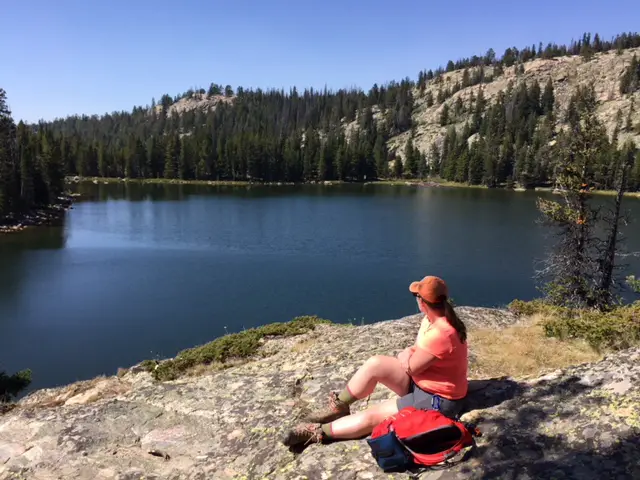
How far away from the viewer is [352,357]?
9156mm

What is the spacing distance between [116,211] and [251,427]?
244 ft

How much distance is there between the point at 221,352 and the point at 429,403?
22.0ft

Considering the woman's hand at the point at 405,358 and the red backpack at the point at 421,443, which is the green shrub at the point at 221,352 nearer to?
the woman's hand at the point at 405,358

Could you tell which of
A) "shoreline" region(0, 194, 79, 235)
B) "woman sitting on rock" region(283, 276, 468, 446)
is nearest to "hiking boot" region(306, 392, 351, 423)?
"woman sitting on rock" region(283, 276, 468, 446)

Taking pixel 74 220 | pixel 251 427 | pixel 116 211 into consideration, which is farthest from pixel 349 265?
pixel 116 211

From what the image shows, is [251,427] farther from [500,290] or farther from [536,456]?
[500,290]

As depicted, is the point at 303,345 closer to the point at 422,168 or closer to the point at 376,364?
the point at 376,364

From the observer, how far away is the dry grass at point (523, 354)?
7.38 m

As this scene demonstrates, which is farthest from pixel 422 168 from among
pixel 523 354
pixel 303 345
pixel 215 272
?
pixel 523 354

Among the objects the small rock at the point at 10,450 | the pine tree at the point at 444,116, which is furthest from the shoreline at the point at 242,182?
the small rock at the point at 10,450

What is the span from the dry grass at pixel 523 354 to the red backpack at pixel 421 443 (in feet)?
7.64

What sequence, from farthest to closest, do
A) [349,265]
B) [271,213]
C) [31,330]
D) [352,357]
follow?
[271,213] → [349,265] → [31,330] → [352,357]

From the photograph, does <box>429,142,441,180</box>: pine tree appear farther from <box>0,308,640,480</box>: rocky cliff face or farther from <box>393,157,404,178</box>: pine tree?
<box>0,308,640,480</box>: rocky cliff face

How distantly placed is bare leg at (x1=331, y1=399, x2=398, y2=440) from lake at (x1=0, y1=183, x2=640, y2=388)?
740 inches
